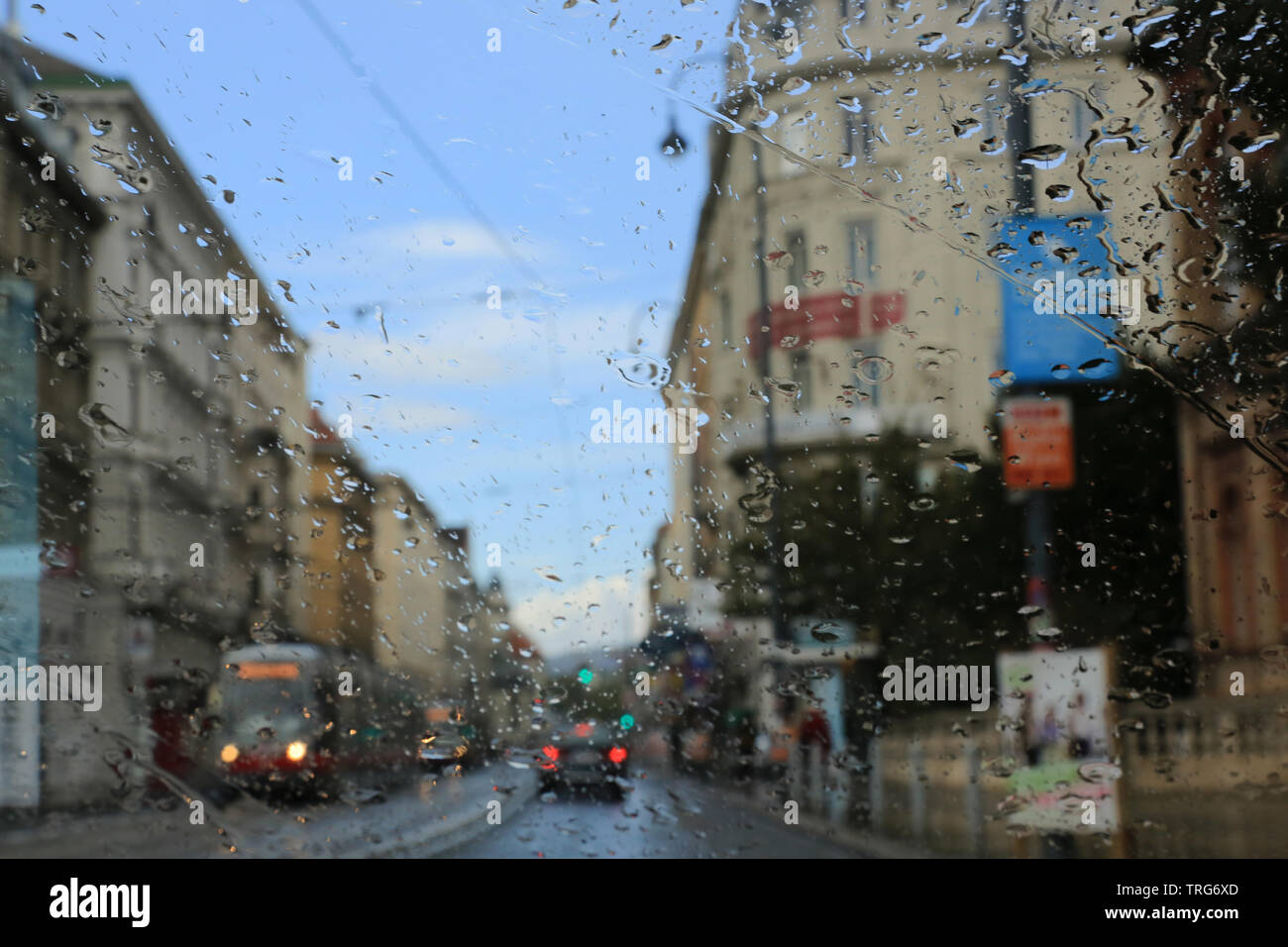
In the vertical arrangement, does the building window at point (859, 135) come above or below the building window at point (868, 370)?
above

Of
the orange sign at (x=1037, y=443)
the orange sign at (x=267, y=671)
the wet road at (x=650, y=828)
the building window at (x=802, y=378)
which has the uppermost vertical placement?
the building window at (x=802, y=378)

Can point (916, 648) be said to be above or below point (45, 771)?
above

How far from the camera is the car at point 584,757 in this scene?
2115 millimetres

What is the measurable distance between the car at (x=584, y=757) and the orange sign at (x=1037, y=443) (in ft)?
3.03

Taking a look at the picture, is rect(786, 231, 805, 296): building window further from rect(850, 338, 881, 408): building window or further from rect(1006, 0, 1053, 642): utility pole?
rect(1006, 0, 1053, 642): utility pole

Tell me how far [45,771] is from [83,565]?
410 millimetres

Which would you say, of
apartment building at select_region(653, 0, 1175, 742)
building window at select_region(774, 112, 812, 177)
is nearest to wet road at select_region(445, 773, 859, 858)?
apartment building at select_region(653, 0, 1175, 742)

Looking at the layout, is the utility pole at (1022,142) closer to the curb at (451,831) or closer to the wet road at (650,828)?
the wet road at (650,828)

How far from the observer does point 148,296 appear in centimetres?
238

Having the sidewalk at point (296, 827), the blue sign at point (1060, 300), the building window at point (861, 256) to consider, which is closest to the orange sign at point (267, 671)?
the sidewalk at point (296, 827)

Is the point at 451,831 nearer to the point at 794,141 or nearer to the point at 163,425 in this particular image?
the point at 163,425

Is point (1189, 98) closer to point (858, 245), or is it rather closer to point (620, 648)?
point (858, 245)

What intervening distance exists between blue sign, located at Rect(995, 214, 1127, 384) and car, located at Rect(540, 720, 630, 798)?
1087mm
